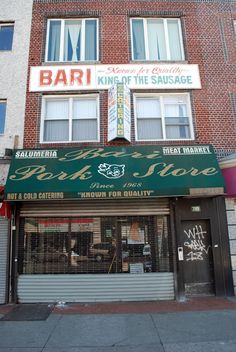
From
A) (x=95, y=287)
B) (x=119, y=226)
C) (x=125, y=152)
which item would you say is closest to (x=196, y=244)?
(x=119, y=226)

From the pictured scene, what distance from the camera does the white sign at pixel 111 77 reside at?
10742 millimetres

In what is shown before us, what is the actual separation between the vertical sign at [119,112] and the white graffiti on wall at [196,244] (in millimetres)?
3613

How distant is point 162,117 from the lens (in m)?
10.7

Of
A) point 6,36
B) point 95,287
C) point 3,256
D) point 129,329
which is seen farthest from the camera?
point 6,36

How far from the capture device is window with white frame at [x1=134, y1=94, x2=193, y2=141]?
34.9 ft

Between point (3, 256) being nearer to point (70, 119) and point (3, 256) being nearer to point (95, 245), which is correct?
point (95, 245)

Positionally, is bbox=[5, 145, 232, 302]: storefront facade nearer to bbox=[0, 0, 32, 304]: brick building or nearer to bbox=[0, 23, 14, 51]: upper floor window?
bbox=[0, 0, 32, 304]: brick building

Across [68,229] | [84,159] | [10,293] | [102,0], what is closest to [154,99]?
[84,159]

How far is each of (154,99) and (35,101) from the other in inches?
165

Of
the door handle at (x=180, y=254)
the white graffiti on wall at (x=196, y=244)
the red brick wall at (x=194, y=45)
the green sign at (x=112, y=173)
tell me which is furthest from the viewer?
the red brick wall at (x=194, y=45)

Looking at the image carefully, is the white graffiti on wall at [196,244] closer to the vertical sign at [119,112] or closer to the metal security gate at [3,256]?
the vertical sign at [119,112]

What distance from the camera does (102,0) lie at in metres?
11.7

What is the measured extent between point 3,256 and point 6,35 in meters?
8.05

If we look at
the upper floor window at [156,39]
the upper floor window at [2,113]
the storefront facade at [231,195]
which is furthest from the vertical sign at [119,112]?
the upper floor window at [2,113]
